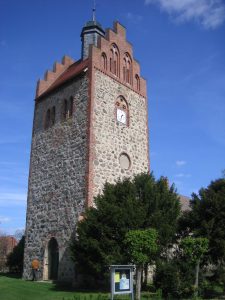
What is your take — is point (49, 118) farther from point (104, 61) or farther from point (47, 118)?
point (104, 61)

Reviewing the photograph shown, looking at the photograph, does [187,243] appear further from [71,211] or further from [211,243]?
[71,211]

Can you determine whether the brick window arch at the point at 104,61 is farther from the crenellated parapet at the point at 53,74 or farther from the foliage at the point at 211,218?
the foliage at the point at 211,218

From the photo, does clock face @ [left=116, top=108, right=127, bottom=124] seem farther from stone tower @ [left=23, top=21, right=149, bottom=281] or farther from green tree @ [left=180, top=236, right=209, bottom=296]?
green tree @ [left=180, top=236, right=209, bottom=296]

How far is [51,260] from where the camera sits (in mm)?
23016

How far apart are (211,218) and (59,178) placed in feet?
32.4

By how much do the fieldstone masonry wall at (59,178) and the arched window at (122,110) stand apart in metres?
2.55

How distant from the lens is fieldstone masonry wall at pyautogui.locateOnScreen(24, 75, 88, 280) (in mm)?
21969

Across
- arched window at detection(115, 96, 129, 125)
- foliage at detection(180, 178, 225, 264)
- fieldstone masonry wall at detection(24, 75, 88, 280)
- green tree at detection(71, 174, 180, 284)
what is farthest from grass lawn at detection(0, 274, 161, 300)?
arched window at detection(115, 96, 129, 125)

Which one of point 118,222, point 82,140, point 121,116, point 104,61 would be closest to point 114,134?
point 121,116

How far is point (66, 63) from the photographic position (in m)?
31.0

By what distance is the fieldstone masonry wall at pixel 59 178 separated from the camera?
72.1ft

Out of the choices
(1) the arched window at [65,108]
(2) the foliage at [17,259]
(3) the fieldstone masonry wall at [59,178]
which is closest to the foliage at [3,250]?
(2) the foliage at [17,259]

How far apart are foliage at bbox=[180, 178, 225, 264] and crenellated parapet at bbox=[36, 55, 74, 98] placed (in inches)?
588

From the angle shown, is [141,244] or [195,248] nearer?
[141,244]
